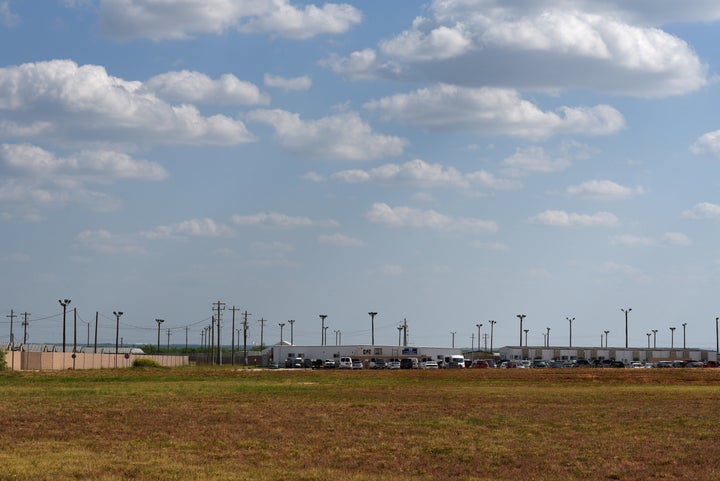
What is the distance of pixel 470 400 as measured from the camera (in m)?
51.0

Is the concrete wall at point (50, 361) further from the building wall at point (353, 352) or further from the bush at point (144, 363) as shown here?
the building wall at point (353, 352)

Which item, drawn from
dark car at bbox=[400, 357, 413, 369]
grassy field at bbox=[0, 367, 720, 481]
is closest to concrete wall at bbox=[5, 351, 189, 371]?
dark car at bbox=[400, 357, 413, 369]

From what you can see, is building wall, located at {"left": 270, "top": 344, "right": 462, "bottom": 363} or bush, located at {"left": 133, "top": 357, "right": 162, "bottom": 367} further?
building wall, located at {"left": 270, "top": 344, "right": 462, "bottom": 363}

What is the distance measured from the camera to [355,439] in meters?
30.6

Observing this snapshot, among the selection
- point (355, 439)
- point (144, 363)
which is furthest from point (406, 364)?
point (355, 439)

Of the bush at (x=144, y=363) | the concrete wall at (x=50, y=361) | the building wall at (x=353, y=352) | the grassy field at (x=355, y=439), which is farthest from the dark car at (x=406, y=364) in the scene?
the grassy field at (x=355, y=439)

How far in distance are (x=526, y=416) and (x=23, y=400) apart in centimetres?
2552

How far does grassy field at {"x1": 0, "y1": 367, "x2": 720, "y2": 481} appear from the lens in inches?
938

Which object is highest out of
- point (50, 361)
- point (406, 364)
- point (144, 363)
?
point (50, 361)

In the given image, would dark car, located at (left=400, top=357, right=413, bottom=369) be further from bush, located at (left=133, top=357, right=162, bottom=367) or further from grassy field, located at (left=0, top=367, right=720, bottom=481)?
grassy field, located at (left=0, top=367, right=720, bottom=481)

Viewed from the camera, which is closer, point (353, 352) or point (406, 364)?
point (406, 364)

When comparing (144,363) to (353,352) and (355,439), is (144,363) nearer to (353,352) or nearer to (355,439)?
(353,352)

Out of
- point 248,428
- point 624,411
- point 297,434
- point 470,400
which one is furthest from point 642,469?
point 470,400

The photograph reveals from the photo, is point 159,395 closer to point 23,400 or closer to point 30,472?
point 23,400
